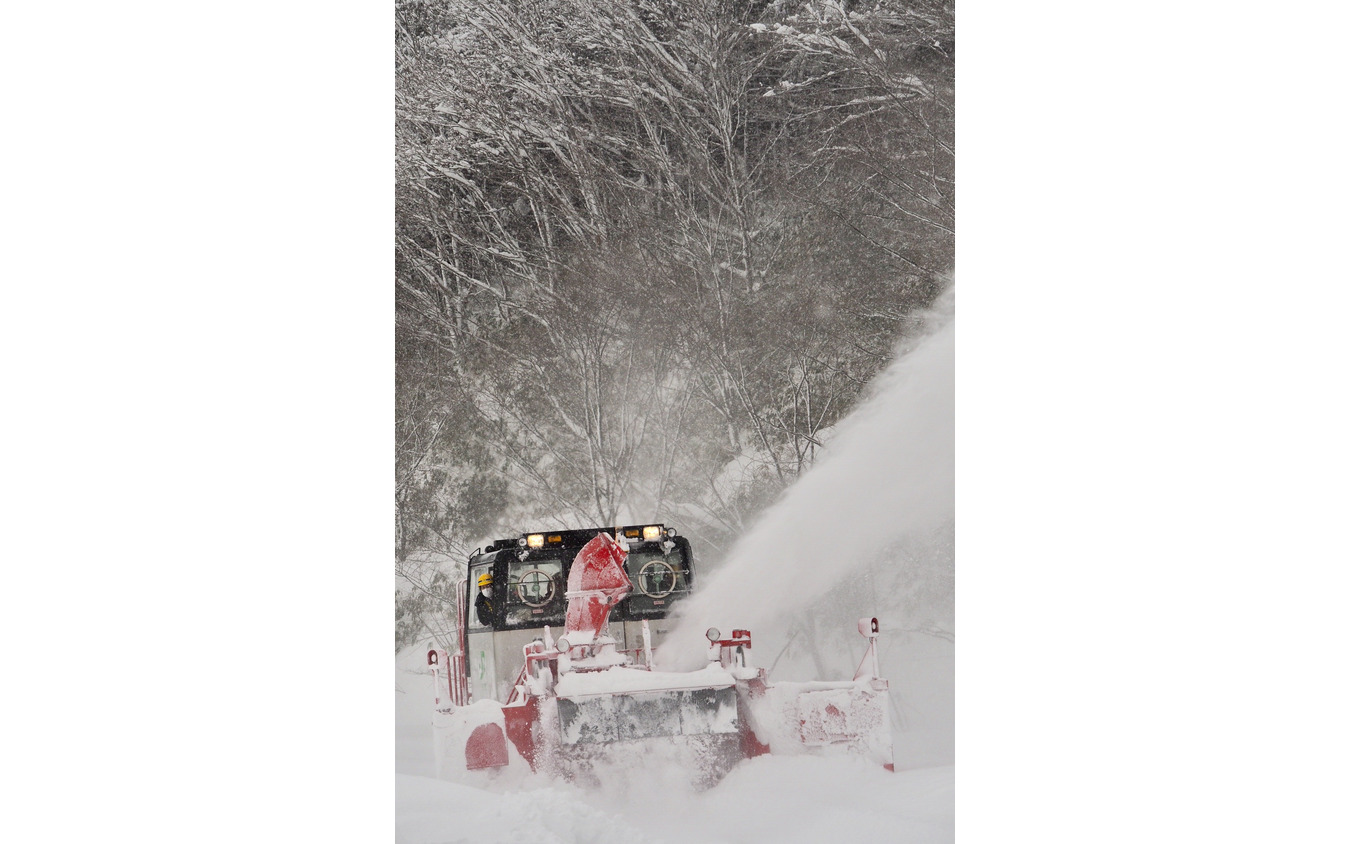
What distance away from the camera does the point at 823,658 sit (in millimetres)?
4867

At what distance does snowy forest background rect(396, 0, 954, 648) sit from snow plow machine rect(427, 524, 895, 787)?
5.4 inches

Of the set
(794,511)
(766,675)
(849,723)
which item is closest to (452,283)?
(794,511)

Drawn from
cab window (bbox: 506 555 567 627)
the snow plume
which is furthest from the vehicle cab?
the snow plume

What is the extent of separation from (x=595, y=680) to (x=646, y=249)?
175 centimetres

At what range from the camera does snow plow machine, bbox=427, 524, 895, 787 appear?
189 inches

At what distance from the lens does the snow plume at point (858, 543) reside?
4.86 m

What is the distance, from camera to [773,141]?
16.3 ft

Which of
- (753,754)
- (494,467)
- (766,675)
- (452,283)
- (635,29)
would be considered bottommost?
(753,754)

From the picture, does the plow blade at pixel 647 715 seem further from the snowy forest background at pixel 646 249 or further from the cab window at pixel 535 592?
the snowy forest background at pixel 646 249

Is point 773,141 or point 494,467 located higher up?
point 773,141

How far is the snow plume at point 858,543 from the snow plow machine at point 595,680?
0.10 metres

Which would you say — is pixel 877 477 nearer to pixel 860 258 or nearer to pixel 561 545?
pixel 860 258

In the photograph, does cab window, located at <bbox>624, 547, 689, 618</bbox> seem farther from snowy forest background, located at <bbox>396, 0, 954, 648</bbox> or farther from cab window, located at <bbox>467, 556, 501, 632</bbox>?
cab window, located at <bbox>467, 556, 501, 632</bbox>

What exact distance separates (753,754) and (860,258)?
206 cm
